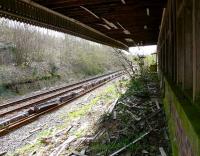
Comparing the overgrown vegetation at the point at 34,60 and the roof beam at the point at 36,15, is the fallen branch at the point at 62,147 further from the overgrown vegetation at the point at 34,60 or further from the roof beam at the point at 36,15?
the overgrown vegetation at the point at 34,60

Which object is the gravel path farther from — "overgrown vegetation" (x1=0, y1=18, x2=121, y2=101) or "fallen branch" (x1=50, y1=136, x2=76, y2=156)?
"overgrown vegetation" (x1=0, y1=18, x2=121, y2=101)

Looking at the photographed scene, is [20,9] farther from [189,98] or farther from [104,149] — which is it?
[189,98]

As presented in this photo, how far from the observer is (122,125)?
28.2ft

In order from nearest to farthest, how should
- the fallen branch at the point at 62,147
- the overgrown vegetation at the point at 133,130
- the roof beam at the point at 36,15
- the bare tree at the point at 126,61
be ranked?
the roof beam at the point at 36,15 → the overgrown vegetation at the point at 133,130 → the fallen branch at the point at 62,147 → the bare tree at the point at 126,61

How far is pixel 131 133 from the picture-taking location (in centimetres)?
770

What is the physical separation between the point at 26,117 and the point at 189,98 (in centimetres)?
870

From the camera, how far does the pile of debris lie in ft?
21.7

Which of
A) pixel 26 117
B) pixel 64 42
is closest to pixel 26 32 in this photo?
pixel 64 42

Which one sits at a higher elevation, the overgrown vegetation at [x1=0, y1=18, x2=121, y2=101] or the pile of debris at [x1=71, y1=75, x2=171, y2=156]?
the overgrown vegetation at [x1=0, y1=18, x2=121, y2=101]

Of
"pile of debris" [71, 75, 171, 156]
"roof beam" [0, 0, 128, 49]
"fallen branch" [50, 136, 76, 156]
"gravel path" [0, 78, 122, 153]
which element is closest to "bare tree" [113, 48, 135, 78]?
"gravel path" [0, 78, 122, 153]

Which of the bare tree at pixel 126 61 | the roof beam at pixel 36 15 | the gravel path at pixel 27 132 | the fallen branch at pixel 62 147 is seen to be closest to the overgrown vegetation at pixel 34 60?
the bare tree at pixel 126 61

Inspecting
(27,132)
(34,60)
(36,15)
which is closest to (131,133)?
(27,132)

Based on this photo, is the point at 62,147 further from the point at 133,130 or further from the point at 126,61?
the point at 126,61

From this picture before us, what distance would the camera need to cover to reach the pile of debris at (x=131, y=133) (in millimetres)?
6625
